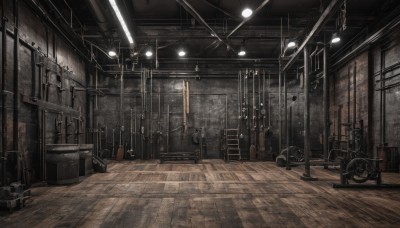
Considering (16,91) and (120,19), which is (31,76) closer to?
(16,91)

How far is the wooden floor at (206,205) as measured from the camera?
376cm

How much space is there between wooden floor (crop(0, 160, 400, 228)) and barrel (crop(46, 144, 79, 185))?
245 mm

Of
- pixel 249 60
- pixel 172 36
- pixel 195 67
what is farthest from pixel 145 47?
pixel 249 60

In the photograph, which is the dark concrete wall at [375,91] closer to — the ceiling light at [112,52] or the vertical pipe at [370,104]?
the vertical pipe at [370,104]

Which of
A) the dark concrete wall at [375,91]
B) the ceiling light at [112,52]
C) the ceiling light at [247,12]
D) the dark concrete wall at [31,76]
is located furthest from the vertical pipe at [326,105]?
the dark concrete wall at [31,76]

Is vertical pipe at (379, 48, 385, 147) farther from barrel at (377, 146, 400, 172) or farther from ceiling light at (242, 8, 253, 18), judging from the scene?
ceiling light at (242, 8, 253, 18)

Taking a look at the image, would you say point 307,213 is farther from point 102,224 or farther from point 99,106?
point 99,106

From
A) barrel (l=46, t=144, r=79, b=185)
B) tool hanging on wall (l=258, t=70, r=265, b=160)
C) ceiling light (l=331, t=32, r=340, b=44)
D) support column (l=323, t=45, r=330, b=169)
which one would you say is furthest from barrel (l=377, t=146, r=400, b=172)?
barrel (l=46, t=144, r=79, b=185)

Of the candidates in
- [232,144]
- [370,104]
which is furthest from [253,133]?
[370,104]

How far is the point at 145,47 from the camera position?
1075 centimetres

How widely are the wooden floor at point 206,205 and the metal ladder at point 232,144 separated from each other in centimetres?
454

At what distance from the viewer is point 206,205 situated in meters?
4.57

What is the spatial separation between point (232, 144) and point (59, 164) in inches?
285

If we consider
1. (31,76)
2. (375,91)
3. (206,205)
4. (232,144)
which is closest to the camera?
(206,205)
